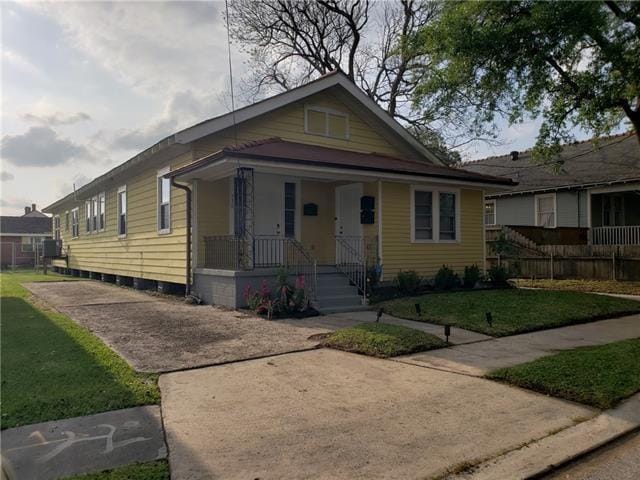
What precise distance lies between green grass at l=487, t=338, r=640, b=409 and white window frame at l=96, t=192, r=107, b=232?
1697cm

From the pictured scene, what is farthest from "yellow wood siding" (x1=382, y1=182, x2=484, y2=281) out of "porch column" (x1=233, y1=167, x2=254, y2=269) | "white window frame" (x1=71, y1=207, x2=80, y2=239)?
"white window frame" (x1=71, y1=207, x2=80, y2=239)

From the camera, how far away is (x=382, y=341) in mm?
7113

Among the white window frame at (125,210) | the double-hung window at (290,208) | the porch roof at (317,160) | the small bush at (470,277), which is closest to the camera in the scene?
the porch roof at (317,160)

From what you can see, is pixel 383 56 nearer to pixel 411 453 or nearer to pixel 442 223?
pixel 442 223

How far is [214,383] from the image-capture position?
17.9 ft

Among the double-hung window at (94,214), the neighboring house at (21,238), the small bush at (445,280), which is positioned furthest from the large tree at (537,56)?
the neighboring house at (21,238)

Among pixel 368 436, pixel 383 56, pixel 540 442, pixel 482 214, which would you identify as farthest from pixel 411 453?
pixel 383 56

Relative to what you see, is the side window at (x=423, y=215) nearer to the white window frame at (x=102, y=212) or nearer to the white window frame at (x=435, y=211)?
the white window frame at (x=435, y=211)

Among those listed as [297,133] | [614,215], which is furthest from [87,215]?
[614,215]

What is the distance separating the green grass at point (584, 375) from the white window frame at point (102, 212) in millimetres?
16969

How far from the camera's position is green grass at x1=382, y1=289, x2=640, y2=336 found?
8953 mm

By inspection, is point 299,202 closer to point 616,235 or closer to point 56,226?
point 616,235

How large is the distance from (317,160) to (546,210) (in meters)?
17.4

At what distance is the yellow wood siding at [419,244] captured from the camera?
13117mm
